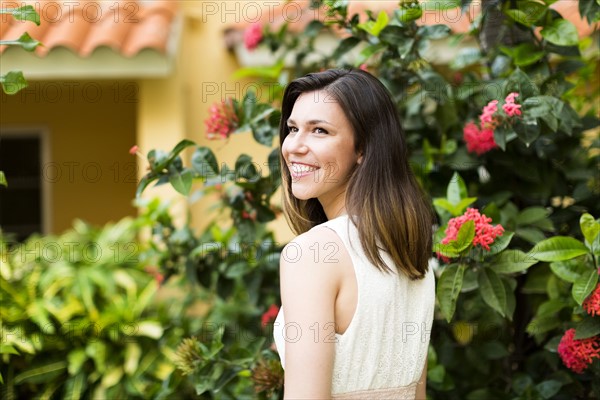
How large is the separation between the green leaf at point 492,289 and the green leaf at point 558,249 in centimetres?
15

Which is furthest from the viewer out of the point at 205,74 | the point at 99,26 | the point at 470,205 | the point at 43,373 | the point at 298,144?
the point at 205,74

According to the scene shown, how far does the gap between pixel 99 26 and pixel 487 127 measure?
3315 millimetres

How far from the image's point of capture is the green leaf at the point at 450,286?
7.66 ft

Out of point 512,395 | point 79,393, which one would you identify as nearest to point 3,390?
point 79,393

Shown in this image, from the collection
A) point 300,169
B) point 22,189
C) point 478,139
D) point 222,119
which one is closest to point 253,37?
point 222,119

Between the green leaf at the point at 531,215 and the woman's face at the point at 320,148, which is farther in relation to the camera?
the green leaf at the point at 531,215

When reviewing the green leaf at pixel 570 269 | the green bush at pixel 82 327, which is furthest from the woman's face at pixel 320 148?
the green bush at pixel 82 327

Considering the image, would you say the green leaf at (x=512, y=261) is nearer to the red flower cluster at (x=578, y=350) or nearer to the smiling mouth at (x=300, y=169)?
the red flower cluster at (x=578, y=350)

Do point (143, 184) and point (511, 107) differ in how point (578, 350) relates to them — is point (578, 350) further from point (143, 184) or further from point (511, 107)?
point (143, 184)

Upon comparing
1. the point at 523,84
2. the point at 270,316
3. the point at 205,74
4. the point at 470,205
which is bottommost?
the point at 270,316

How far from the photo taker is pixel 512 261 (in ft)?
7.89

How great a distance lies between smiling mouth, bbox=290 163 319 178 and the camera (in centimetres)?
186

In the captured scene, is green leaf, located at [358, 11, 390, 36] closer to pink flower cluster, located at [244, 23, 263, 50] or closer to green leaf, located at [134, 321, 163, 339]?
pink flower cluster, located at [244, 23, 263, 50]

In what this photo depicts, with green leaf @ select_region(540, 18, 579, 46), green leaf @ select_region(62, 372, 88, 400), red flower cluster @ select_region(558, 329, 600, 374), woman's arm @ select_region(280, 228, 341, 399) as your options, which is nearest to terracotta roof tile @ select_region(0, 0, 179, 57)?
green leaf @ select_region(62, 372, 88, 400)
